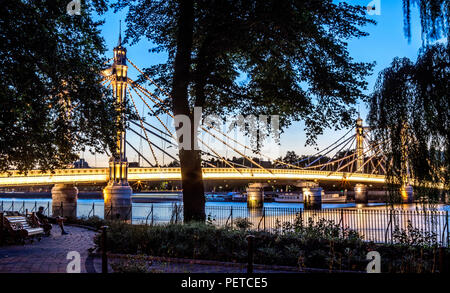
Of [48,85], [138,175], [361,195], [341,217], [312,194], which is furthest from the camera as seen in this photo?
[361,195]

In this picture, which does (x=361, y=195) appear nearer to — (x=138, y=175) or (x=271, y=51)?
(x=138, y=175)

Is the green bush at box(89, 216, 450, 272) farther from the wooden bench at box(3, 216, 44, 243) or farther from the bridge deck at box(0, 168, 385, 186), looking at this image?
the bridge deck at box(0, 168, 385, 186)

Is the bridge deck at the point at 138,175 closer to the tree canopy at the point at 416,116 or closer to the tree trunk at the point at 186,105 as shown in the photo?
the tree trunk at the point at 186,105

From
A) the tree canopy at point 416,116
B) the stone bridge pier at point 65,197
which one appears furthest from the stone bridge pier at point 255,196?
the tree canopy at point 416,116

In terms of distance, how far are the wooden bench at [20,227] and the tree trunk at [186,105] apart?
16.8ft

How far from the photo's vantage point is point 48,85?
11.4 m

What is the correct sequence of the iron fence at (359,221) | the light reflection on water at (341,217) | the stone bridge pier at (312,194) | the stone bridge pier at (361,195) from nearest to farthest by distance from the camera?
the iron fence at (359,221), the light reflection on water at (341,217), the stone bridge pier at (312,194), the stone bridge pier at (361,195)

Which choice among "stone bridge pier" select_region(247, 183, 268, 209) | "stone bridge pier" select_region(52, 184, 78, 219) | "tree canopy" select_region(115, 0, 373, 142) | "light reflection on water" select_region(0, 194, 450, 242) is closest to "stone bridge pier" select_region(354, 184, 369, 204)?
"stone bridge pier" select_region(247, 183, 268, 209)

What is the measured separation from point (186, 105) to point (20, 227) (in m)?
6.78

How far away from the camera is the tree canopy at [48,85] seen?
967cm

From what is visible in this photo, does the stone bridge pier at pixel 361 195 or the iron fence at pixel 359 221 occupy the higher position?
the iron fence at pixel 359 221

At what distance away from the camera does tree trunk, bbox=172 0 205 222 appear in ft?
41.5

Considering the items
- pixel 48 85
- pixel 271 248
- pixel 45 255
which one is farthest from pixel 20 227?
pixel 271 248

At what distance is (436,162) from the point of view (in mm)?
6609
